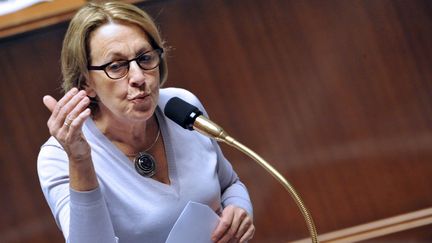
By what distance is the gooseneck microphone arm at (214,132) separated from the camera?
3.40 ft

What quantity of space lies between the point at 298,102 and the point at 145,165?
76cm

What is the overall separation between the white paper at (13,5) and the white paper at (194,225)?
0.80 m

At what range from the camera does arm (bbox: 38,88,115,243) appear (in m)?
1.00

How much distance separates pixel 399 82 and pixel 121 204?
3.24 feet

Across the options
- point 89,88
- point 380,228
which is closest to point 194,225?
point 89,88

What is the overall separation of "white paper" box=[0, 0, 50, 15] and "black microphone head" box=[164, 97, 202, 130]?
740mm

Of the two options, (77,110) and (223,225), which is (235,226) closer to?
(223,225)

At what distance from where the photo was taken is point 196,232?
1177 mm

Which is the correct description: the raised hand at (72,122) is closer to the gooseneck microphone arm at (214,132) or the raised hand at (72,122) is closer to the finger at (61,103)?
the finger at (61,103)

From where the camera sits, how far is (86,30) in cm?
119

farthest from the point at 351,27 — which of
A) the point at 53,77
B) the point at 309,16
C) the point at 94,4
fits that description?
the point at 94,4

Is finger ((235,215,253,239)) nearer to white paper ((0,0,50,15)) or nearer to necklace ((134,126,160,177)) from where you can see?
necklace ((134,126,160,177))

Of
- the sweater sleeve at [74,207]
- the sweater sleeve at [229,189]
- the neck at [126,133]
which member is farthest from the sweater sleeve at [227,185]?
the sweater sleeve at [74,207]

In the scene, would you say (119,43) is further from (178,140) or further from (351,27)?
(351,27)
